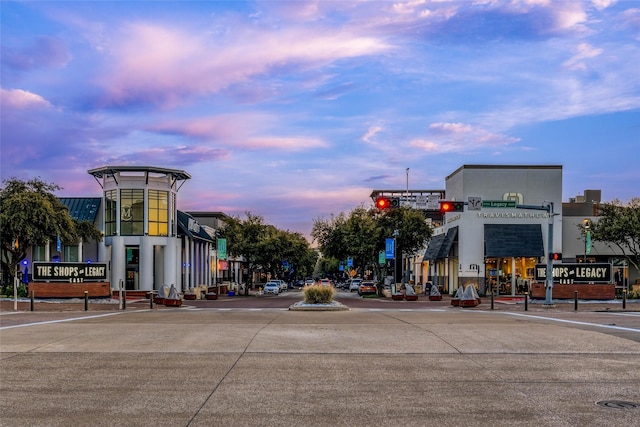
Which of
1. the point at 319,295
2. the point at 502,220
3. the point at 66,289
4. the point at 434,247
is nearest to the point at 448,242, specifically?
the point at 502,220

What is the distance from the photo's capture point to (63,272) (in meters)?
38.8

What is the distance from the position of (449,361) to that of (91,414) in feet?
22.8

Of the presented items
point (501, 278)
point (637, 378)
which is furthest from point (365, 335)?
point (501, 278)

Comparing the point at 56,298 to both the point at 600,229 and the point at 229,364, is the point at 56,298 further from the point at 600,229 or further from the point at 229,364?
the point at 600,229

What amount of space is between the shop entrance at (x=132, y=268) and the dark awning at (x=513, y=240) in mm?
29669

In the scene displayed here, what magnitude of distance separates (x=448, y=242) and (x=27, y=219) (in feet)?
112

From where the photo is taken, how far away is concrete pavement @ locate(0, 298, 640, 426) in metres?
8.66

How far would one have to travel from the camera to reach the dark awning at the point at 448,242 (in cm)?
5624

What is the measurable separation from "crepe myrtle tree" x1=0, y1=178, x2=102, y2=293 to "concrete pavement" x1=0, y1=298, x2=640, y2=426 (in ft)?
91.0

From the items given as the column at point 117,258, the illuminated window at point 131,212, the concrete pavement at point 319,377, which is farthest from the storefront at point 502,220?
the concrete pavement at point 319,377

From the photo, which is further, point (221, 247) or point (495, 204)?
point (221, 247)

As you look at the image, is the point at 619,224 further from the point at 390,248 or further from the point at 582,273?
the point at 390,248

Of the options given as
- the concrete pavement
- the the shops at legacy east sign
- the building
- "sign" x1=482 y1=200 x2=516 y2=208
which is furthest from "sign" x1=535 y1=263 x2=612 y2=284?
the building

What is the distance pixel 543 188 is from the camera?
54062 millimetres
